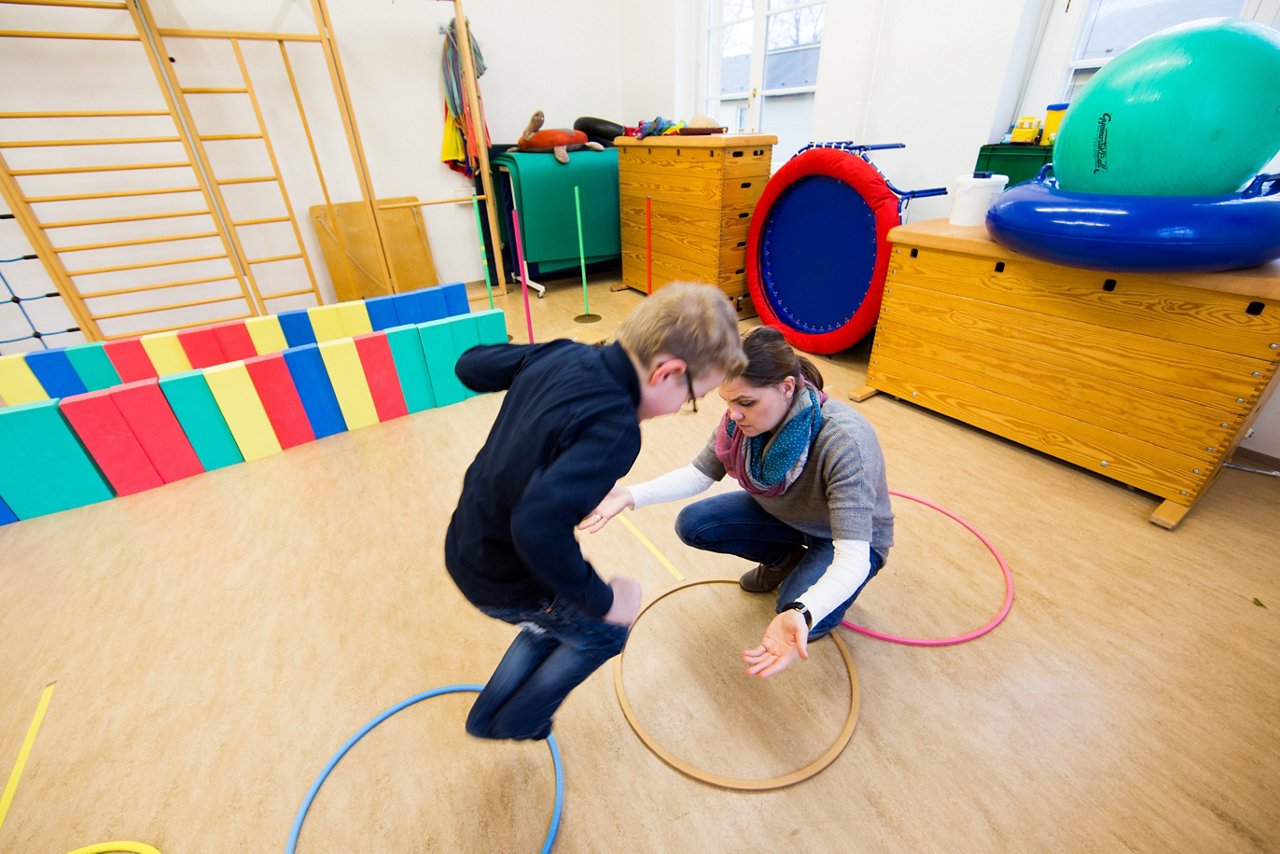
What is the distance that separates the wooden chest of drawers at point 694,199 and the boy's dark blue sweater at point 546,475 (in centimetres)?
287

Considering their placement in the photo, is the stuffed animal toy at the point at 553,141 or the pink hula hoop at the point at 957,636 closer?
the pink hula hoop at the point at 957,636

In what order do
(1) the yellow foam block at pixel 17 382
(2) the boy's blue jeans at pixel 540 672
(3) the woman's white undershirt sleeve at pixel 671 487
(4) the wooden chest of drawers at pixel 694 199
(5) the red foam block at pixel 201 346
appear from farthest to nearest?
(4) the wooden chest of drawers at pixel 694 199 < (5) the red foam block at pixel 201 346 < (1) the yellow foam block at pixel 17 382 < (3) the woman's white undershirt sleeve at pixel 671 487 < (2) the boy's blue jeans at pixel 540 672

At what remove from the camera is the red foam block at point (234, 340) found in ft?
9.41

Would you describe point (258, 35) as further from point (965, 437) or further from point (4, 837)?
point (965, 437)

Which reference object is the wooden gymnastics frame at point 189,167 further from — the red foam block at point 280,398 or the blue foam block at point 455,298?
the red foam block at point 280,398

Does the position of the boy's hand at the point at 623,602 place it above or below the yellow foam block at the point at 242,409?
above

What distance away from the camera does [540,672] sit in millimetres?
1126

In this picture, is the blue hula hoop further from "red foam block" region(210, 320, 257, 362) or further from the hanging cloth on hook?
the hanging cloth on hook

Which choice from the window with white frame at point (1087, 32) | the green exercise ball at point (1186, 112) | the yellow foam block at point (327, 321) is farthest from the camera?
the yellow foam block at point (327, 321)

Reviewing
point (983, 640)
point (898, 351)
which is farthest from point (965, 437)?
point (983, 640)

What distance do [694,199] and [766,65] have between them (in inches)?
69.6

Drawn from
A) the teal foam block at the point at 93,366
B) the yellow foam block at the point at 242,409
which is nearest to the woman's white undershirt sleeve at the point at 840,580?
the yellow foam block at the point at 242,409

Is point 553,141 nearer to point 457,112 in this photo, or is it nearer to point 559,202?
point 559,202

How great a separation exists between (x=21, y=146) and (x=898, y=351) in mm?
5158
